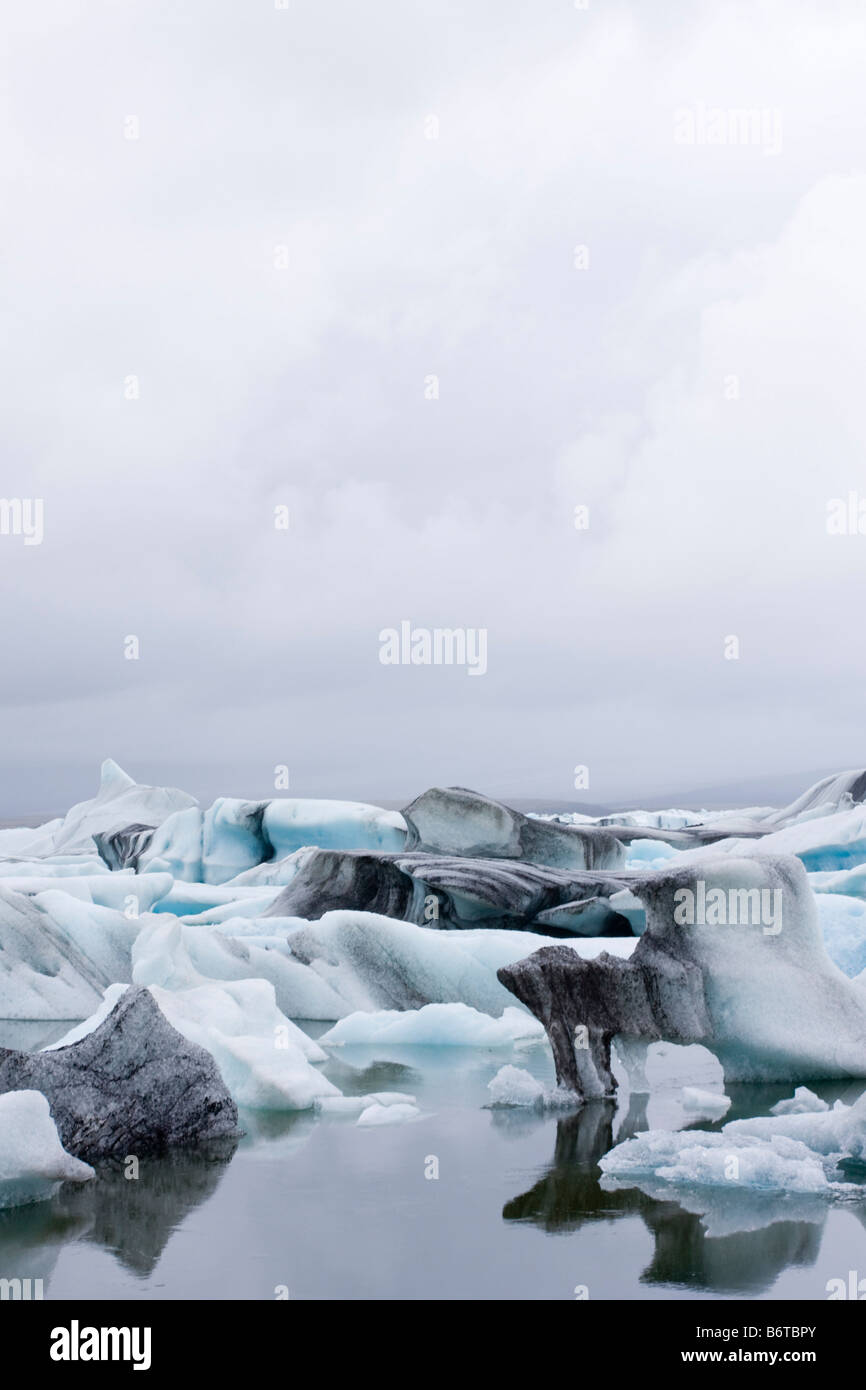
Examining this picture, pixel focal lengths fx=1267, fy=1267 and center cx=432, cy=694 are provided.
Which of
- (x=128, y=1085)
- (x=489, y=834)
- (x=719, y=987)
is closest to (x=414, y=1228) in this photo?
(x=128, y=1085)

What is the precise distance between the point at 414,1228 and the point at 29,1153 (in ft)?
4.91

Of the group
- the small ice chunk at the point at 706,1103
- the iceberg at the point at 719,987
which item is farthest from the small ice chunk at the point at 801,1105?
the iceberg at the point at 719,987

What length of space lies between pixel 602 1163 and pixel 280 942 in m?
7.15

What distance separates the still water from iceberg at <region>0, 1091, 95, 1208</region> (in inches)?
3.3

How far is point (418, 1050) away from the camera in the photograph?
9.23m

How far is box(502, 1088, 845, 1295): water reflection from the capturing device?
12.9 ft

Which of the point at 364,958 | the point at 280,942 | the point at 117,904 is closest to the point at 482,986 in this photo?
the point at 364,958

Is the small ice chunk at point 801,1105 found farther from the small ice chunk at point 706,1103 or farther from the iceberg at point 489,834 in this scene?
the iceberg at point 489,834

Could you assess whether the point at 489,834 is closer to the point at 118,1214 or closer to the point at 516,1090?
the point at 516,1090

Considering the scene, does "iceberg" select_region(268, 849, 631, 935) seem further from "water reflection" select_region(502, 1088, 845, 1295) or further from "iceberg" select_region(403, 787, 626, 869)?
"water reflection" select_region(502, 1088, 845, 1295)

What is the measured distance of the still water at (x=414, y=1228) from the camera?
383 centimetres

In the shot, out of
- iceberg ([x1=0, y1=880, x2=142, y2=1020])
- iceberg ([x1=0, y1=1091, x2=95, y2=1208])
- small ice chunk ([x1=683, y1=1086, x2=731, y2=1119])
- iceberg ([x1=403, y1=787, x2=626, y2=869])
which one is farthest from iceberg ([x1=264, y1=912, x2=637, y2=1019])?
iceberg ([x1=0, y1=1091, x2=95, y2=1208])
